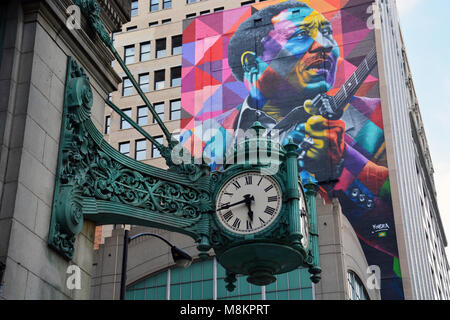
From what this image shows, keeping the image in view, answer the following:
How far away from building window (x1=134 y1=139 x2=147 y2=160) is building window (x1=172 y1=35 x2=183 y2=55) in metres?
11.8

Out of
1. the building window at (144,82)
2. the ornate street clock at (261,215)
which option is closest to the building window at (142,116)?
the building window at (144,82)

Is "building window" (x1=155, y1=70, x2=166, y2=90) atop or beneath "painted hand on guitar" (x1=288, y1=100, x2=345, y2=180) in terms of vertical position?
atop

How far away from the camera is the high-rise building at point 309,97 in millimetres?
65625

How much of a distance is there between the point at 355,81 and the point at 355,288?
26813 millimetres

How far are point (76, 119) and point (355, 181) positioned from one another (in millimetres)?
56118

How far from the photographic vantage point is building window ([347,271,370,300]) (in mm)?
47756

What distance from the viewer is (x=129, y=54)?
3273 inches

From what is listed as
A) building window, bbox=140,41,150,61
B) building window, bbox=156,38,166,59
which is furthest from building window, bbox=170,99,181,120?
building window, bbox=156,38,166,59

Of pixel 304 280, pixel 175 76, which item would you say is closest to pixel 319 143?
pixel 175 76

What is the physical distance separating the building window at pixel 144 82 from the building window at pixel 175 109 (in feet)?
9.57

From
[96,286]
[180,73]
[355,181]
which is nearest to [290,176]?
[96,286]

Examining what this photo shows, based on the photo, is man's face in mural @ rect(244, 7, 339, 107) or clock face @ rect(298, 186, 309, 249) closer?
clock face @ rect(298, 186, 309, 249)

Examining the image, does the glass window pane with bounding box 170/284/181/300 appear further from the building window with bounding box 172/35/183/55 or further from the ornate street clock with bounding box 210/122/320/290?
the building window with bounding box 172/35/183/55
